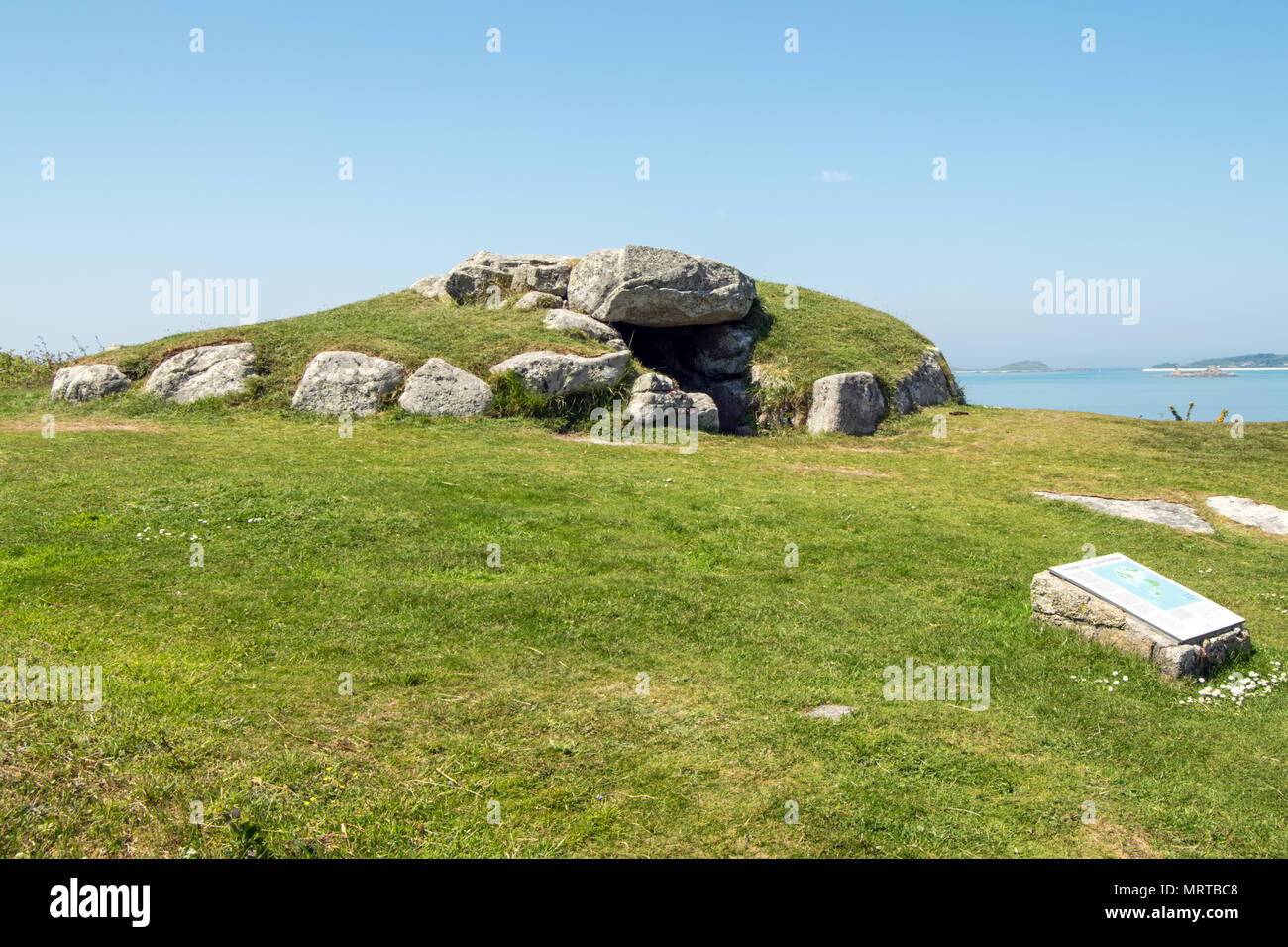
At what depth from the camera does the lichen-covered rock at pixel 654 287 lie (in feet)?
85.2

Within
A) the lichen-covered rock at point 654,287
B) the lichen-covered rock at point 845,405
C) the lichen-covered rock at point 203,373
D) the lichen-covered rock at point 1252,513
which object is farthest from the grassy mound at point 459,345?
the lichen-covered rock at point 1252,513

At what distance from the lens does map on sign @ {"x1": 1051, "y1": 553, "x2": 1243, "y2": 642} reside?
8.98 meters

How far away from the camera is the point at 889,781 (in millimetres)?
6625

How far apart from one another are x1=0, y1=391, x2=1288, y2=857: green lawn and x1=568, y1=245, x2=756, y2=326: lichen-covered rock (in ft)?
36.2

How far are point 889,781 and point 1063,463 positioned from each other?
54.6 feet

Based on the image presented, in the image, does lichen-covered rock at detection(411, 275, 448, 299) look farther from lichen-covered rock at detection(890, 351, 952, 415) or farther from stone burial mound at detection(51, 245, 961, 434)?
lichen-covered rock at detection(890, 351, 952, 415)

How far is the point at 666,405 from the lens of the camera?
22.9 meters

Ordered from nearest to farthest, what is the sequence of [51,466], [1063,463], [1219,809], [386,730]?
[1219,809]
[386,730]
[51,466]
[1063,463]

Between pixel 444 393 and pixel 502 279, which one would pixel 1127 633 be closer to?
pixel 444 393

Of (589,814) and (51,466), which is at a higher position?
(51,466)

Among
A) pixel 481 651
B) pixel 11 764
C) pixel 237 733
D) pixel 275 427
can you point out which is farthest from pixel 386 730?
pixel 275 427

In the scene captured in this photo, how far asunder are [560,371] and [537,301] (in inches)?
215

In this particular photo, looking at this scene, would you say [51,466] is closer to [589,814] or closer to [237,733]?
[237,733]

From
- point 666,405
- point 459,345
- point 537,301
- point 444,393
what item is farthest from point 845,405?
point 444,393
